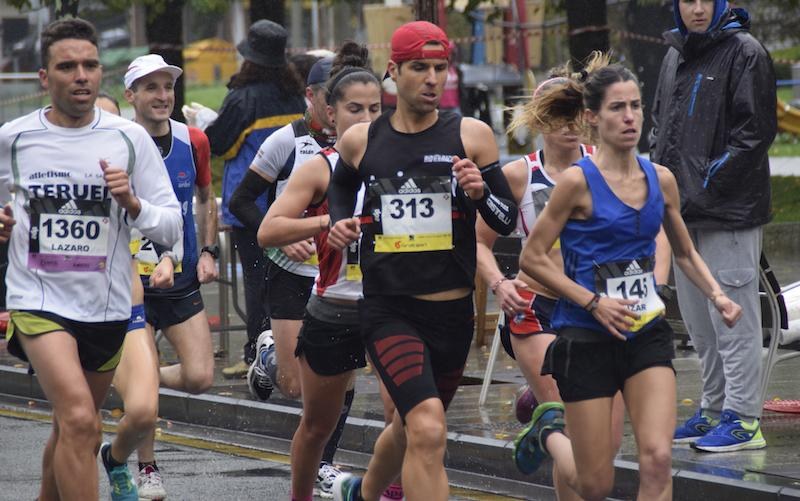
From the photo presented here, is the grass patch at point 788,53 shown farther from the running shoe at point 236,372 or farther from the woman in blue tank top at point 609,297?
the woman in blue tank top at point 609,297

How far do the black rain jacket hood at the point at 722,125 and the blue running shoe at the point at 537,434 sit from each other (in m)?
2.02

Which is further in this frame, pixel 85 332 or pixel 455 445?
pixel 455 445

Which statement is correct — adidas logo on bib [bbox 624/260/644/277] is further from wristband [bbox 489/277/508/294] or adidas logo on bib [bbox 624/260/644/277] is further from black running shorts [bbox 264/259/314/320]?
black running shorts [bbox 264/259/314/320]

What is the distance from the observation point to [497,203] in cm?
610

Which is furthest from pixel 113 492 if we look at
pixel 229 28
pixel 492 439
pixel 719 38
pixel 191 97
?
pixel 229 28

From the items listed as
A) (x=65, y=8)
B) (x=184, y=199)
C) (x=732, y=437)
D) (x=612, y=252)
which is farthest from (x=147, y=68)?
(x=65, y=8)

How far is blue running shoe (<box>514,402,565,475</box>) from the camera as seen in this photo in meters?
6.50

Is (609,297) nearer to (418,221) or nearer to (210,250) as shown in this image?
(418,221)

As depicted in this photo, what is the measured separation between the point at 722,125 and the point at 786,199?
1209cm

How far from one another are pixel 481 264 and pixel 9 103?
1869 cm

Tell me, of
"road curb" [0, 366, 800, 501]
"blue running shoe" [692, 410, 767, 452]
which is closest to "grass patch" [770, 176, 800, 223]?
"road curb" [0, 366, 800, 501]

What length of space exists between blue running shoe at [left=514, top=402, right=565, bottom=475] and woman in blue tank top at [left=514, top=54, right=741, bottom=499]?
15.6 inches

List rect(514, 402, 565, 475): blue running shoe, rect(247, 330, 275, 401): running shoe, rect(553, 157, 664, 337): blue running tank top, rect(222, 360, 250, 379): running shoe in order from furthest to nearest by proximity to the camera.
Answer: rect(222, 360, 250, 379): running shoe < rect(247, 330, 275, 401): running shoe < rect(514, 402, 565, 475): blue running shoe < rect(553, 157, 664, 337): blue running tank top

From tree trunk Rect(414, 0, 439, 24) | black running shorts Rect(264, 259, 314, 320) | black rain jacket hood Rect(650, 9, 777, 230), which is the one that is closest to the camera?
black rain jacket hood Rect(650, 9, 777, 230)
